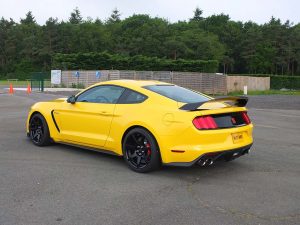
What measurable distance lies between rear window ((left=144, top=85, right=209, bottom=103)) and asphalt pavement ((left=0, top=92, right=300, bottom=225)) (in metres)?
1.10

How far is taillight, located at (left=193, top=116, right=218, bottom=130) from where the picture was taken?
5934 millimetres

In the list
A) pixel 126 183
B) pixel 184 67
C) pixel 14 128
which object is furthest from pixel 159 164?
pixel 184 67

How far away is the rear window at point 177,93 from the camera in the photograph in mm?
6574

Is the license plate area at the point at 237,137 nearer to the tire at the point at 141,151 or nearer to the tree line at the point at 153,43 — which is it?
the tire at the point at 141,151

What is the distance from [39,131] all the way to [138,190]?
3.45 meters

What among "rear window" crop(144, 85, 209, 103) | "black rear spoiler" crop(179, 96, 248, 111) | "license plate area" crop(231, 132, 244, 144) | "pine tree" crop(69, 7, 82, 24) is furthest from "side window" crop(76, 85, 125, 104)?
"pine tree" crop(69, 7, 82, 24)

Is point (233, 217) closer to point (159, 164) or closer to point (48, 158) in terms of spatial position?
point (159, 164)

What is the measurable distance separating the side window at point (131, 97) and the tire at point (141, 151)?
515 mm

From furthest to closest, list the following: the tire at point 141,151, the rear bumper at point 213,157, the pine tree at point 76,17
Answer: the pine tree at point 76,17 → the tire at point 141,151 → the rear bumper at point 213,157

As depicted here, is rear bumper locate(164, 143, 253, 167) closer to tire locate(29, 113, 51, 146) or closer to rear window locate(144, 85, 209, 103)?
rear window locate(144, 85, 209, 103)

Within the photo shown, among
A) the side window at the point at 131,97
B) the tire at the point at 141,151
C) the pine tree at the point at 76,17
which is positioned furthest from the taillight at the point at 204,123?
the pine tree at the point at 76,17

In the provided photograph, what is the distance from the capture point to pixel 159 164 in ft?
20.5

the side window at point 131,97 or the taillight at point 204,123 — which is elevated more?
the side window at point 131,97

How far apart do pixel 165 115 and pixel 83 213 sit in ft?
6.83
